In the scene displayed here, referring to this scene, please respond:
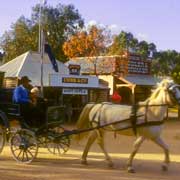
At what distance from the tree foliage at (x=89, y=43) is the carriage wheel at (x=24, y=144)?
31224 millimetres

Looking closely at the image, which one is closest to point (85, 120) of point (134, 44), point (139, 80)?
point (139, 80)

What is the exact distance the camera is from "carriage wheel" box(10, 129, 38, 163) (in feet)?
39.0

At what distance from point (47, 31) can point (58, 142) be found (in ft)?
138

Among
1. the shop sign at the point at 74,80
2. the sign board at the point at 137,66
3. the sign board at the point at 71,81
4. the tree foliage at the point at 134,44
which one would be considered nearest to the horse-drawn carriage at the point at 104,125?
the sign board at the point at 71,81

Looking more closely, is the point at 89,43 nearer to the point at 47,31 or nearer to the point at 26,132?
the point at 47,31

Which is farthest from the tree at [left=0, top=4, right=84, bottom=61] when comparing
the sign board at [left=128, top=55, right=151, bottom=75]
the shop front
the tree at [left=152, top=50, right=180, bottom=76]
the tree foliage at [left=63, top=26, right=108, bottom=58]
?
the shop front

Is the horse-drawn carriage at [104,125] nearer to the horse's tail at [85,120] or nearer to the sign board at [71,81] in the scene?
the horse's tail at [85,120]

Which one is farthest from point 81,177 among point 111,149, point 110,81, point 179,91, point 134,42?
point 134,42

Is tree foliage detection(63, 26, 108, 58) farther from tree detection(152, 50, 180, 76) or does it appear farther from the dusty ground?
the dusty ground

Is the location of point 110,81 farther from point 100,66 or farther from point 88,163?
point 88,163

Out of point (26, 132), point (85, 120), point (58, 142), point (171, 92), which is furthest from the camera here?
point (58, 142)

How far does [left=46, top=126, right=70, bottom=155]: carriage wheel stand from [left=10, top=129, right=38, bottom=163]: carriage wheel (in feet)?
1.69

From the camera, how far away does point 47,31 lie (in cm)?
5394

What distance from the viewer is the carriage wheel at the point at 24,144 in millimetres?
11875
